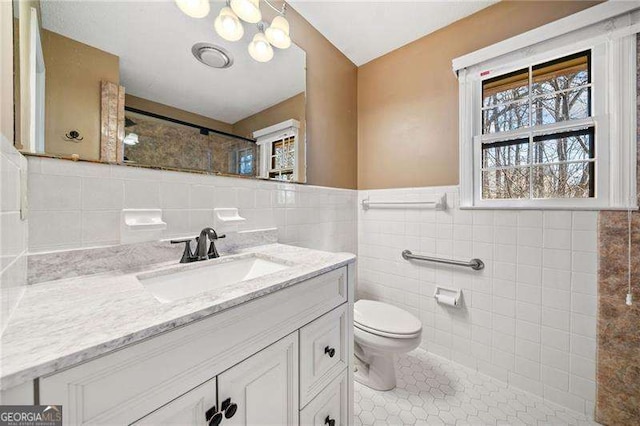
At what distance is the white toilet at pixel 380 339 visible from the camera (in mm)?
1317

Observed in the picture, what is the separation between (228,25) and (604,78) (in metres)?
1.96

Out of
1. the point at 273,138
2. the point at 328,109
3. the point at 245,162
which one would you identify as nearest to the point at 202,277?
the point at 245,162

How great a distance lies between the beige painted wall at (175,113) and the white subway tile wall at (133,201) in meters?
0.26

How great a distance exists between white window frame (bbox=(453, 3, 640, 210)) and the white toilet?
98cm

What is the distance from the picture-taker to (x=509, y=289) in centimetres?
148

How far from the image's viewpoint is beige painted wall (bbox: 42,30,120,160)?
76cm

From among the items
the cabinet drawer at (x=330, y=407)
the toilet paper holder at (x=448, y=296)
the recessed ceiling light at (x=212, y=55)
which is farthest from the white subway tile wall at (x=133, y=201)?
the toilet paper holder at (x=448, y=296)

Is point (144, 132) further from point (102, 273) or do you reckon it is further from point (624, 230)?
point (624, 230)

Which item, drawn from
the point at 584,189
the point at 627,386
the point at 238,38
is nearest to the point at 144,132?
the point at 238,38

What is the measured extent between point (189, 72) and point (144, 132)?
1.17 feet

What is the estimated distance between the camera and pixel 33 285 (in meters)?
0.69

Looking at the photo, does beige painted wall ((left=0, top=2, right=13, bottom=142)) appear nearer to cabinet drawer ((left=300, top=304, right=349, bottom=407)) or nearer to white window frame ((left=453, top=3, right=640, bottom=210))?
cabinet drawer ((left=300, top=304, right=349, bottom=407))

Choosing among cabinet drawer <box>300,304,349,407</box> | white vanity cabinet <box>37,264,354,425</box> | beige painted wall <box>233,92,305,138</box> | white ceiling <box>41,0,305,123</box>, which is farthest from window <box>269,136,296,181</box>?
cabinet drawer <box>300,304,349,407</box>

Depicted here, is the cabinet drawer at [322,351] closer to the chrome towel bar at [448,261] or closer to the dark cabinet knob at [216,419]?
the dark cabinet knob at [216,419]
